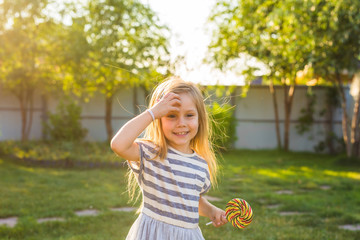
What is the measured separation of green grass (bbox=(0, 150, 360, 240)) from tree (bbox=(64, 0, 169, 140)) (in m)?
2.79

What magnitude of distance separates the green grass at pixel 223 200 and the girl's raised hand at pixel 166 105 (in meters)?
1.87

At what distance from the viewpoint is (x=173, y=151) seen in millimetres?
2039

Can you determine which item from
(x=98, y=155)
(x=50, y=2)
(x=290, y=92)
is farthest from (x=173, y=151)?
(x=290, y=92)

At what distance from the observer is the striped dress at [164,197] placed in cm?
196

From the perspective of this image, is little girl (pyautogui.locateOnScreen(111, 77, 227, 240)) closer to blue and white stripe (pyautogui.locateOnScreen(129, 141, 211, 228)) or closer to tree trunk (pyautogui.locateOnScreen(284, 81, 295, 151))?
blue and white stripe (pyautogui.locateOnScreen(129, 141, 211, 228))

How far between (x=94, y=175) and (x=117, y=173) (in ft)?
1.54

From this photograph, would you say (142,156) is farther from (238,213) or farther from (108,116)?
(108,116)

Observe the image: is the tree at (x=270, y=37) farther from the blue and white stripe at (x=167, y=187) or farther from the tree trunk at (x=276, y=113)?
the blue and white stripe at (x=167, y=187)

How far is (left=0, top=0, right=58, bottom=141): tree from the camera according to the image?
8.84 metres

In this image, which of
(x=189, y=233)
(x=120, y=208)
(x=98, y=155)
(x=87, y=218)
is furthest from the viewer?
(x=98, y=155)

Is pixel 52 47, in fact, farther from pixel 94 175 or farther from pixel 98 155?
pixel 94 175

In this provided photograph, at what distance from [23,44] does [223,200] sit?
6.29 m

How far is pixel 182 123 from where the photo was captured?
1.98 meters

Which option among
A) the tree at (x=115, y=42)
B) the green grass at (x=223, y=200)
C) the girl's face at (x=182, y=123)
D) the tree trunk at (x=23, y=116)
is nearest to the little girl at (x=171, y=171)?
the girl's face at (x=182, y=123)
